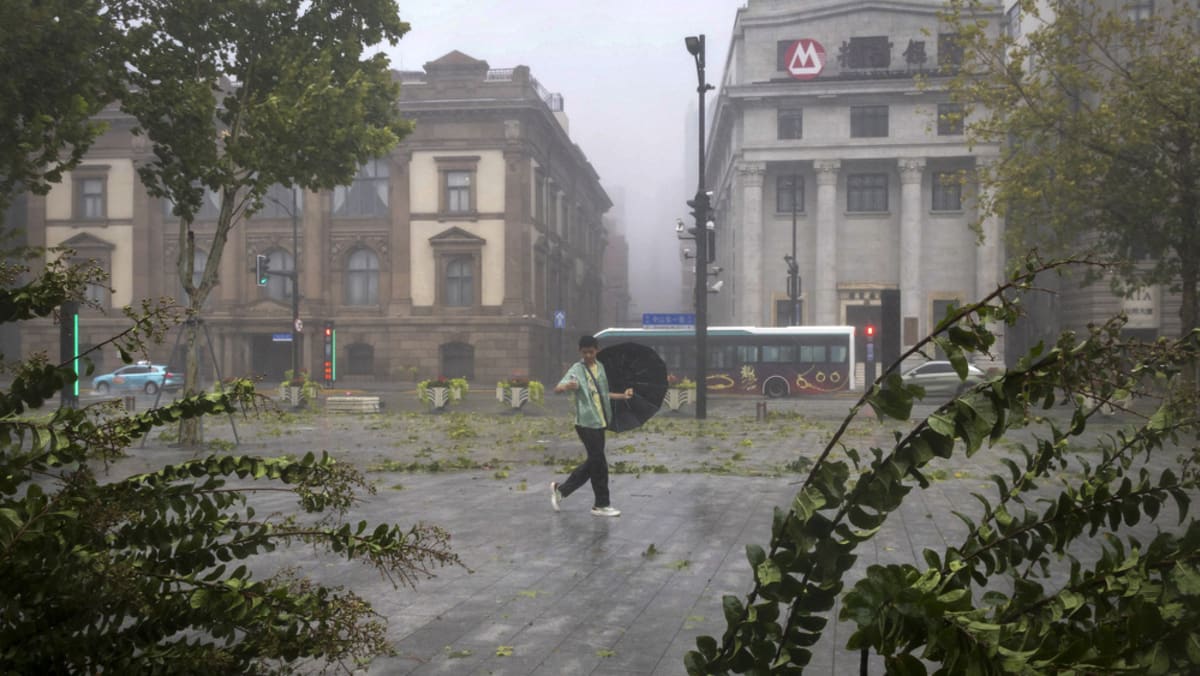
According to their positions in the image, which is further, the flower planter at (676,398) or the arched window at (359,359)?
the arched window at (359,359)

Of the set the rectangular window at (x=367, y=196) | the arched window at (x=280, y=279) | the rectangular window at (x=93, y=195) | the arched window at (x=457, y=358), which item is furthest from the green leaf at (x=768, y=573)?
the rectangular window at (x=93, y=195)

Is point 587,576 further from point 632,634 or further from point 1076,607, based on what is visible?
point 1076,607

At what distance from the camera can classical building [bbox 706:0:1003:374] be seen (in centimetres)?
5356

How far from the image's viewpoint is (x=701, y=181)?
86.3 ft

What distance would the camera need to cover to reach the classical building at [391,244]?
47.8 meters

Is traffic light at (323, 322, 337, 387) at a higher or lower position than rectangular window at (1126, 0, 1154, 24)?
lower

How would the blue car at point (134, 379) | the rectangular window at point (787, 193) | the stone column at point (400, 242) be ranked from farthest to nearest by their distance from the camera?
the rectangular window at point (787, 193) → the stone column at point (400, 242) → the blue car at point (134, 379)

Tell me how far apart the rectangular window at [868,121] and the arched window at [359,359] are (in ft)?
90.4

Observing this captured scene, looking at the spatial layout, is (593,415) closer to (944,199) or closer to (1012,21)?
(944,199)

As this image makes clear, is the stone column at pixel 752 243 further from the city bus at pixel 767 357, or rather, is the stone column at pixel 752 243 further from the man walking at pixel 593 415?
the man walking at pixel 593 415

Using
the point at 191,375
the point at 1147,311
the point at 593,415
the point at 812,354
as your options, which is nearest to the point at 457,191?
the point at 812,354

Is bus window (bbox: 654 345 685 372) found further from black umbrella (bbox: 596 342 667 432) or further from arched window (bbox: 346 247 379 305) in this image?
black umbrella (bbox: 596 342 667 432)

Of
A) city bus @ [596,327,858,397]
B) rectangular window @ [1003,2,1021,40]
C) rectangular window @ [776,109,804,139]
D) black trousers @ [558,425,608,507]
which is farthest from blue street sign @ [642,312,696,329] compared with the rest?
rectangular window @ [1003,2,1021,40]

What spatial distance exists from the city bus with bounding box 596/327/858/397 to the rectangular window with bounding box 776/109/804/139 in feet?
61.4
